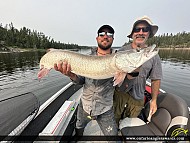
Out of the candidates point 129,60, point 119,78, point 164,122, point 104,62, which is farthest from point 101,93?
point 164,122

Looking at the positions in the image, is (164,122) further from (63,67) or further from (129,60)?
(63,67)

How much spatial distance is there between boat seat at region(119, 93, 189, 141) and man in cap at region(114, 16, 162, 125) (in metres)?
0.16

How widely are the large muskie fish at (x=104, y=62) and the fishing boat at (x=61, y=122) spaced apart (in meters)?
1.09

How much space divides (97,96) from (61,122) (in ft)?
2.94

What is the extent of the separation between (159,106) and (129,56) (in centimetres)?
144

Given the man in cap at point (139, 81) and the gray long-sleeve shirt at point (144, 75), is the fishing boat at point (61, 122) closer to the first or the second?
the man in cap at point (139, 81)

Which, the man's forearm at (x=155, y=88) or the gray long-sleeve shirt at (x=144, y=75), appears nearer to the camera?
the gray long-sleeve shirt at (x=144, y=75)

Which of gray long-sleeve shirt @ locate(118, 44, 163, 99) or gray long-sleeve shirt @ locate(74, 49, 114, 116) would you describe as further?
gray long-sleeve shirt @ locate(118, 44, 163, 99)

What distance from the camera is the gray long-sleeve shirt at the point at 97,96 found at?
2.32m

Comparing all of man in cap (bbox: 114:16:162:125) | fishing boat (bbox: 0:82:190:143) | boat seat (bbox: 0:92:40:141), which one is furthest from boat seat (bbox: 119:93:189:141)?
boat seat (bbox: 0:92:40:141)

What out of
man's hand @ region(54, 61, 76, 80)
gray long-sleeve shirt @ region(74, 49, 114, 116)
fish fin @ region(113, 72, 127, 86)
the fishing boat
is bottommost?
the fishing boat

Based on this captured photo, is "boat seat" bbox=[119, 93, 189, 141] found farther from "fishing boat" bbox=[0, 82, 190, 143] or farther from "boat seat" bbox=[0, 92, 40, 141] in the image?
"boat seat" bbox=[0, 92, 40, 141]

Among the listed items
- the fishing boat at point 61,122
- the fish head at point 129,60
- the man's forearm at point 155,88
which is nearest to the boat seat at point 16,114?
the fishing boat at point 61,122

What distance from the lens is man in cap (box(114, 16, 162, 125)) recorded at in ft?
8.75
